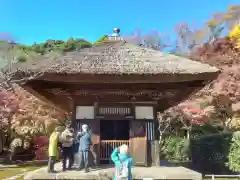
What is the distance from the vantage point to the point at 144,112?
9445mm

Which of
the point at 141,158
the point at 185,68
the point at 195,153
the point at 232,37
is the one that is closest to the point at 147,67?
the point at 185,68

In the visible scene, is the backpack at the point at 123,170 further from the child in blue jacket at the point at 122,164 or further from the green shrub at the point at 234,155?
the green shrub at the point at 234,155

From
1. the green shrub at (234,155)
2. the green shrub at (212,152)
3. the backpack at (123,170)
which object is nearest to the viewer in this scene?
the backpack at (123,170)

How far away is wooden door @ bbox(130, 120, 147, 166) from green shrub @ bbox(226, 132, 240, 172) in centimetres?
492

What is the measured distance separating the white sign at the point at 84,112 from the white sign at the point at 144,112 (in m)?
1.44

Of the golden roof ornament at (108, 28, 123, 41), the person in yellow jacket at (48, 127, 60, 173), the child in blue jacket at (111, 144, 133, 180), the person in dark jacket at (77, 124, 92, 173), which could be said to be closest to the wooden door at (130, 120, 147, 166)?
the person in dark jacket at (77, 124, 92, 173)

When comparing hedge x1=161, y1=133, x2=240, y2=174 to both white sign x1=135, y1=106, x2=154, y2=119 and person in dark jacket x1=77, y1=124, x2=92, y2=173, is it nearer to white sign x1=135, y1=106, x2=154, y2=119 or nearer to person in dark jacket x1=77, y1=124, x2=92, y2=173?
white sign x1=135, y1=106, x2=154, y2=119

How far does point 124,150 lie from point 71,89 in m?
3.61

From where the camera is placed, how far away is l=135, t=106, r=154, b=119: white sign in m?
9.40

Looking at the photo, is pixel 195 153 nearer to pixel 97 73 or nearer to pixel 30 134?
pixel 97 73

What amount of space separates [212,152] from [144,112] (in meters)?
6.23

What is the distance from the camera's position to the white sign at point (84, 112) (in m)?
9.36

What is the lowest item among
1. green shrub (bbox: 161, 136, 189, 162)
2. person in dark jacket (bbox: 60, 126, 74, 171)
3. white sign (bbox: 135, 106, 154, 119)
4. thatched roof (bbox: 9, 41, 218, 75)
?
green shrub (bbox: 161, 136, 189, 162)

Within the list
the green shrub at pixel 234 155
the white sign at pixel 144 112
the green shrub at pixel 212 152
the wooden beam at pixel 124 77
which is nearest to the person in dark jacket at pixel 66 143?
the wooden beam at pixel 124 77
